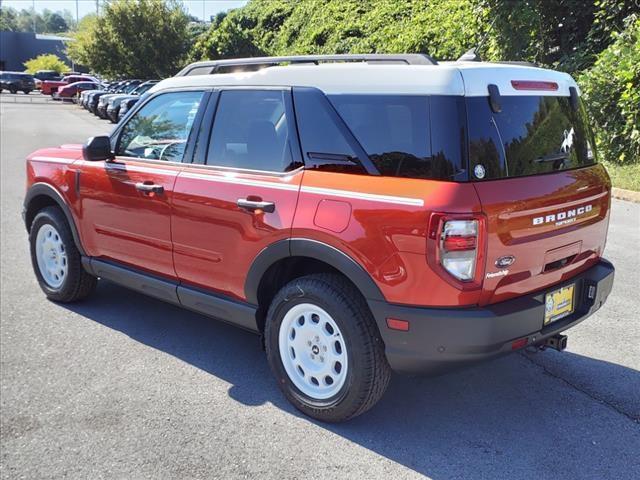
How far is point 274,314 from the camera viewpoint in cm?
353

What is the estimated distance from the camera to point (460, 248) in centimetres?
282

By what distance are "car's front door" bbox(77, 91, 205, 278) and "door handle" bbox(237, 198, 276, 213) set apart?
27.0 inches

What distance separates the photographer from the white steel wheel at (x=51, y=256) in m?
5.15

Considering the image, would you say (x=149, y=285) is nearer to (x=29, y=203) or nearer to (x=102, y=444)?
(x=102, y=444)

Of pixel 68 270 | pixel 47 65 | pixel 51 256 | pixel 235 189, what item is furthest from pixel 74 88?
pixel 235 189

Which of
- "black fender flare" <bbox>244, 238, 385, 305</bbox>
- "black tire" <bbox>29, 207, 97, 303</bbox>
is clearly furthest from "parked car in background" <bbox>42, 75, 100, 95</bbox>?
"black fender flare" <bbox>244, 238, 385, 305</bbox>

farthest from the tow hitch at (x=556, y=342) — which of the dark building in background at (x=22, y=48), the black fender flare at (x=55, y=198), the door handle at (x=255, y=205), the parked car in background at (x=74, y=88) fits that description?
the dark building in background at (x=22, y=48)

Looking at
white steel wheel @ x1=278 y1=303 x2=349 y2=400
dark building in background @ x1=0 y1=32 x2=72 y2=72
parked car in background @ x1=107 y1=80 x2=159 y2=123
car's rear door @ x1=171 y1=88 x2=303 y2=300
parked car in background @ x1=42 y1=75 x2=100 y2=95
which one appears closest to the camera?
white steel wheel @ x1=278 y1=303 x2=349 y2=400

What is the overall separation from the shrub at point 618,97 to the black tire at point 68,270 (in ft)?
29.4

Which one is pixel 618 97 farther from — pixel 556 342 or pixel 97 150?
pixel 97 150

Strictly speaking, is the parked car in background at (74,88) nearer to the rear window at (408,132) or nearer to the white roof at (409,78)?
the white roof at (409,78)

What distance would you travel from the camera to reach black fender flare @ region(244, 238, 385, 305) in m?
3.06

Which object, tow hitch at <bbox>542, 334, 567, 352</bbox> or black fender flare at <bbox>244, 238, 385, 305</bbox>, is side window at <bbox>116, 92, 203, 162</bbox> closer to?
black fender flare at <bbox>244, 238, 385, 305</bbox>

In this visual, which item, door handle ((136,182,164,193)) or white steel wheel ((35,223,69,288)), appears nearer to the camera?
door handle ((136,182,164,193))
